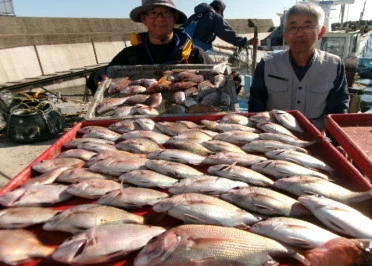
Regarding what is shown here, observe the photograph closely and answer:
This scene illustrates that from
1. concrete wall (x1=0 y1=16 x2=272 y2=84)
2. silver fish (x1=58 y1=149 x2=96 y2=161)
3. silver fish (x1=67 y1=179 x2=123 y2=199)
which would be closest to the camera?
silver fish (x1=67 y1=179 x2=123 y2=199)

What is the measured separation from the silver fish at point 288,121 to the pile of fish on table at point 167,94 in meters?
0.81

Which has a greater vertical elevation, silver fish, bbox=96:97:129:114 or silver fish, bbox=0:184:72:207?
silver fish, bbox=96:97:129:114

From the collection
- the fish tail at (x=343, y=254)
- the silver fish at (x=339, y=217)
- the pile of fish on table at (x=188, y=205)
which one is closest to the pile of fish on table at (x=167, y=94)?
the pile of fish on table at (x=188, y=205)

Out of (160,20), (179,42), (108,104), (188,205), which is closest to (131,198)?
(188,205)

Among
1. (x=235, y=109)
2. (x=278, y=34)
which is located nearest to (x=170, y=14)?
(x=235, y=109)

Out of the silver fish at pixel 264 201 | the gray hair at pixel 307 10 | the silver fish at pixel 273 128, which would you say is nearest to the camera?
the silver fish at pixel 264 201

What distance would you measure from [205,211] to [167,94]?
2818 mm

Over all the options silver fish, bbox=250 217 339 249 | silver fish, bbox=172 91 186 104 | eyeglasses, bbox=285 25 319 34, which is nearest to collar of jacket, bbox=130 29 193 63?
silver fish, bbox=172 91 186 104

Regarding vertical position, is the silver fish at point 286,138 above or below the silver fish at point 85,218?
below

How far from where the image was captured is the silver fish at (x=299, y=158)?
8.01ft

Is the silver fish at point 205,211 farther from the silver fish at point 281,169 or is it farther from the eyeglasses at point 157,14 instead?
the eyeglasses at point 157,14

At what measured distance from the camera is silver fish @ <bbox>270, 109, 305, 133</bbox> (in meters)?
3.17

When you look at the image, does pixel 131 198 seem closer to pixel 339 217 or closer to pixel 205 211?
pixel 205 211

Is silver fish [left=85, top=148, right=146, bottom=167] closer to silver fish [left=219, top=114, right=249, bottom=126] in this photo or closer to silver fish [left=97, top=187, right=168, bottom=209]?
silver fish [left=97, top=187, right=168, bottom=209]
